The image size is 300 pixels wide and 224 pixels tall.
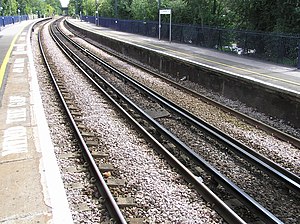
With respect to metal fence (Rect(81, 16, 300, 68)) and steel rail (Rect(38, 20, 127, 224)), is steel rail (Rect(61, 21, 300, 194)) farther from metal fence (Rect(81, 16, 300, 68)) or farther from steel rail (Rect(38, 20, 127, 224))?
metal fence (Rect(81, 16, 300, 68))

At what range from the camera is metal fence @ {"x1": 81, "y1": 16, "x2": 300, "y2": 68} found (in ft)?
58.3

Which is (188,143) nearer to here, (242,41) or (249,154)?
(249,154)

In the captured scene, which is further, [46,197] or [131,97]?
[131,97]

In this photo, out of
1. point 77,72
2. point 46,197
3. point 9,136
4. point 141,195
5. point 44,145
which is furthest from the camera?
point 77,72

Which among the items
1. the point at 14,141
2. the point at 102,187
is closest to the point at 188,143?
the point at 102,187

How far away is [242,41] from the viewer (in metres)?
21.2

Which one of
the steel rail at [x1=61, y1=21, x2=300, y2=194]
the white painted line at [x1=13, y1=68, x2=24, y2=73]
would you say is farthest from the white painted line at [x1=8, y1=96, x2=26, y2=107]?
the white painted line at [x1=13, y1=68, x2=24, y2=73]

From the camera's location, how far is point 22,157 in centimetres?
682

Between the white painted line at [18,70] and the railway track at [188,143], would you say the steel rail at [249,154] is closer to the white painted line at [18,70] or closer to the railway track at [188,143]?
the railway track at [188,143]

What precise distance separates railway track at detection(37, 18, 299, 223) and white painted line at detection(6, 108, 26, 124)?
9.17 ft

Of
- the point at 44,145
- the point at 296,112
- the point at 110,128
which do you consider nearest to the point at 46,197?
the point at 44,145

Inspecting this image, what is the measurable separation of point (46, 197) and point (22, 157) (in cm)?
181

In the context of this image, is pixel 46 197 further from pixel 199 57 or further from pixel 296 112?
pixel 199 57

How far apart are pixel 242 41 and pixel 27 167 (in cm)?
1750
